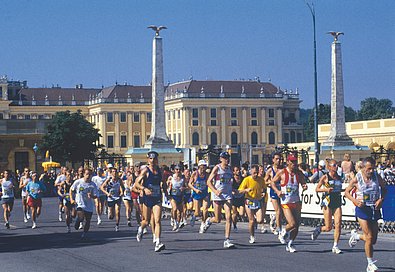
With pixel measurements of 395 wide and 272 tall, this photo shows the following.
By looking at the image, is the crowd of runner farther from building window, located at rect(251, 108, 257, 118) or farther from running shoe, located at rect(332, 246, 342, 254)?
building window, located at rect(251, 108, 257, 118)

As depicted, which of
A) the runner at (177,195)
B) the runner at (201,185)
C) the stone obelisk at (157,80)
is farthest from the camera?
the stone obelisk at (157,80)

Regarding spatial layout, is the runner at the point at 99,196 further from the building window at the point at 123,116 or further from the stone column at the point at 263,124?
the building window at the point at 123,116

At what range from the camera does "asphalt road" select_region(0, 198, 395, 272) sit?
15.3 m

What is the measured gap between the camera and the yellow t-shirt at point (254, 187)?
2038 cm

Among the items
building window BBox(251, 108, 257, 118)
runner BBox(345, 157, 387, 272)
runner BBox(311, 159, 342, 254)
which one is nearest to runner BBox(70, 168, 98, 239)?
runner BBox(311, 159, 342, 254)

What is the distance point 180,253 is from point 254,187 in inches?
135

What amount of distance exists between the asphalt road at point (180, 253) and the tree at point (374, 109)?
437ft

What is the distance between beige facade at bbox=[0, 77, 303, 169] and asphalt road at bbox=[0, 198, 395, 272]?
129 meters

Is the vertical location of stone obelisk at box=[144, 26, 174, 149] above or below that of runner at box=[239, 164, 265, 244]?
above

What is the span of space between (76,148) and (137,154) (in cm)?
1599

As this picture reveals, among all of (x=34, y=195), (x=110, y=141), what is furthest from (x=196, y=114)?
(x=34, y=195)

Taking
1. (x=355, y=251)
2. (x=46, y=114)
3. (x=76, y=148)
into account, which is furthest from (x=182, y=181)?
(x=46, y=114)

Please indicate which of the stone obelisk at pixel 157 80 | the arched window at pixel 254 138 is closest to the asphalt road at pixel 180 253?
the stone obelisk at pixel 157 80

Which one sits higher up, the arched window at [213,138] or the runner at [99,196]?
the arched window at [213,138]
